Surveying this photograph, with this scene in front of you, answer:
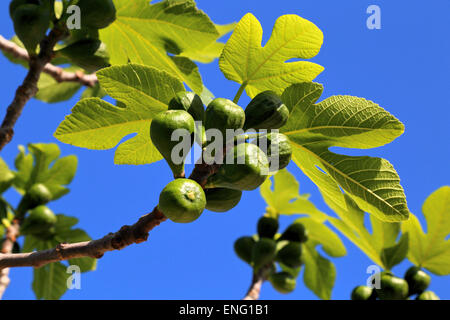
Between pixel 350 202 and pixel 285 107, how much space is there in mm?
648

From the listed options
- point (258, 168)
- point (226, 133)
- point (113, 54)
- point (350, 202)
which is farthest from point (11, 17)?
point (350, 202)

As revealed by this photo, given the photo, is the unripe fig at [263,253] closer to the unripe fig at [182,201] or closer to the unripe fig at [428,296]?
the unripe fig at [428,296]

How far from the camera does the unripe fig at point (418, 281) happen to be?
296cm

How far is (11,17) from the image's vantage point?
257cm

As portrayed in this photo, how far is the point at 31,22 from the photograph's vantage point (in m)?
2.37

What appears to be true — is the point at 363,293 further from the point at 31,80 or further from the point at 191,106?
the point at 31,80

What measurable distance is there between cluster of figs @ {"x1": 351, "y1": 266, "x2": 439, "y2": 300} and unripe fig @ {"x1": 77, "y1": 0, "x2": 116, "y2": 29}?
2.29 m

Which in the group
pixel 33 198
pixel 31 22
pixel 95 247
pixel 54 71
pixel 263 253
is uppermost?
pixel 54 71

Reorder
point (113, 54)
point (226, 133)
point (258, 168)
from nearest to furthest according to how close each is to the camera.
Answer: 1. point (258, 168)
2. point (226, 133)
3. point (113, 54)

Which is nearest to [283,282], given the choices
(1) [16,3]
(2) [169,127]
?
(2) [169,127]

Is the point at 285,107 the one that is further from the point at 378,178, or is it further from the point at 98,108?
the point at 98,108

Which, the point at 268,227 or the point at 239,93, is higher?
the point at 268,227

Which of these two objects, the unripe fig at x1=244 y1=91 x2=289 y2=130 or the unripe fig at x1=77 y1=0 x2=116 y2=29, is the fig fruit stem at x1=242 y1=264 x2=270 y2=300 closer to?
the unripe fig at x1=244 y1=91 x2=289 y2=130

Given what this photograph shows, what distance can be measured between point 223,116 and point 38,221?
7.38 feet
